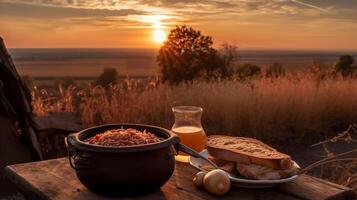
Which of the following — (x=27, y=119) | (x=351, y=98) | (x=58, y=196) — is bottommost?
(x=351, y=98)

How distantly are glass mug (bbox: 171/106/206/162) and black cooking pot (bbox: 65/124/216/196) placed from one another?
0.48 meters

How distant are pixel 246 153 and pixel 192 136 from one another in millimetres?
396

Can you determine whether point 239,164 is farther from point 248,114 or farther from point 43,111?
point 248,114

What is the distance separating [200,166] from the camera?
7.04ft

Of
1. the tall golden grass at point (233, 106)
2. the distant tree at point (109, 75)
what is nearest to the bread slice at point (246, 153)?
the tall golden grass at point (233, 106)

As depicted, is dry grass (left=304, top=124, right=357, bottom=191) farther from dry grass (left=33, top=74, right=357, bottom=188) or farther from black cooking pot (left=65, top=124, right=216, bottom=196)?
dry grass (left=33, top=74, right=357, bottom=188)

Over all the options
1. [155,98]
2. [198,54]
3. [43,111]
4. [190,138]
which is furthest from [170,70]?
[190,138]

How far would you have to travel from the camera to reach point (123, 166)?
1716 millimetres

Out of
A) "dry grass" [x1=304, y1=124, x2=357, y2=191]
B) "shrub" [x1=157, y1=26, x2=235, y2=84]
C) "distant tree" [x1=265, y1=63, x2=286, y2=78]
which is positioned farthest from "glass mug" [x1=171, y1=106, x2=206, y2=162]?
"shrub" [x1=157, y1=26, x2=235, y2=84]

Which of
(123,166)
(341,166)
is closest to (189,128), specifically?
(123,166)

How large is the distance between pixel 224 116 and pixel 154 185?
16.2ft

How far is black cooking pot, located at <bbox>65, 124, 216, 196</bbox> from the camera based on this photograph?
67.2 inches

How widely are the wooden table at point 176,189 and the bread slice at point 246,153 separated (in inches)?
4.4

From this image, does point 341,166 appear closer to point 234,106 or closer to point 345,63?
point 234,106
